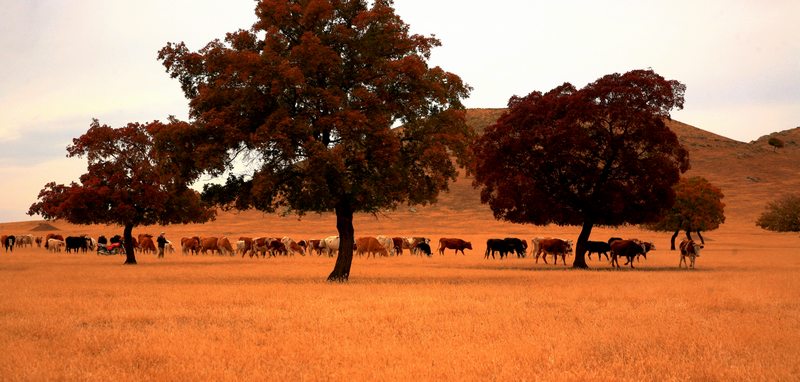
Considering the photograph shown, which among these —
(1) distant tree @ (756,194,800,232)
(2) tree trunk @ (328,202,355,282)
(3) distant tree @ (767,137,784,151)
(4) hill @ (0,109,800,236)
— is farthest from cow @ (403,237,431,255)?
(3) distant tree @ (767,137,784,151)

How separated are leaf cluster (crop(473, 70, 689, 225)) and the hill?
56434mm

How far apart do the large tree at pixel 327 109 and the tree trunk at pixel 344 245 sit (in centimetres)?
5

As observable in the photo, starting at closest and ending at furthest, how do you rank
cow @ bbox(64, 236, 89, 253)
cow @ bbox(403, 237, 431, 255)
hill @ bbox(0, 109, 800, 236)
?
cow @ bbox(403, 237, 431, 255), cow @ bbox(64, 236, 89, 253), hill @ bbox(0, 109, 800, 236)

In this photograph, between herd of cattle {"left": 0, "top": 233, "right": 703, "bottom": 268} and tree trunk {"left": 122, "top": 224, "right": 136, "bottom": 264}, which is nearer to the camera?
tree trunk {"left": 122, "top": 224, "right": 136, "bottom": 264}

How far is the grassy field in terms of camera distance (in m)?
10.7

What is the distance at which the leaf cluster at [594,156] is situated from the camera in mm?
38750

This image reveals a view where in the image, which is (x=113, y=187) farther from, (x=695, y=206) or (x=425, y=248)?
(x=695, y=206)

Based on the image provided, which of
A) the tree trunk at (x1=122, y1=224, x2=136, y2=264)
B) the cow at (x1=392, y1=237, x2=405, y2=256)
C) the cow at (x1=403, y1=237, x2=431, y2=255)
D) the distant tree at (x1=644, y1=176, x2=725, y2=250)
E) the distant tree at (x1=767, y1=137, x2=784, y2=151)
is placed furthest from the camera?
the distant tree at (x1=767, y1=137, x2=784, y2=151)

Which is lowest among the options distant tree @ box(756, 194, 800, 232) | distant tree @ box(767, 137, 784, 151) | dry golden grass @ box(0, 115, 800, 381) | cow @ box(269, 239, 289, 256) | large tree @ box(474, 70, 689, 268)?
dry golden grass @ box(0, 115, 800, 381)

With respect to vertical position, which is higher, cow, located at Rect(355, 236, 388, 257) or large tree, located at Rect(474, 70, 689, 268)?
large tree, located at Rect(474, 70, 689, 268)

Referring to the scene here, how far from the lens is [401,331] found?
1448 cm

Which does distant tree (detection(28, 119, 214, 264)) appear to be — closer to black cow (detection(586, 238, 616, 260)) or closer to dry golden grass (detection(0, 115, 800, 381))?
dry golden grass (detection(0, 115, 800, 381))

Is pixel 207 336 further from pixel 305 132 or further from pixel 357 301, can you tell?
pixel 305 132

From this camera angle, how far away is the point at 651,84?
39.4 meters
